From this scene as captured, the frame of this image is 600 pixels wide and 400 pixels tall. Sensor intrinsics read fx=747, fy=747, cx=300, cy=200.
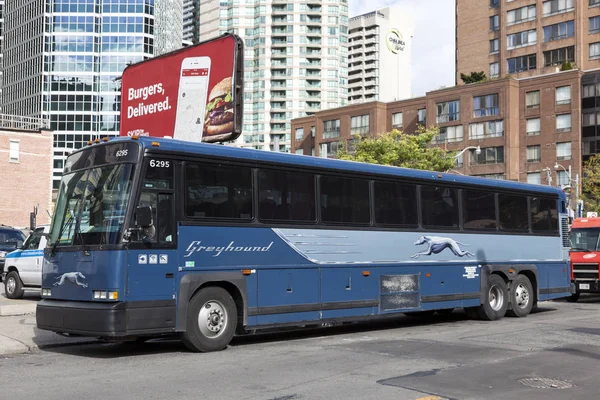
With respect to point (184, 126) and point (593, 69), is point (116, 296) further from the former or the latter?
point (593, 69)

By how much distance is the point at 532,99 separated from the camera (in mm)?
72812

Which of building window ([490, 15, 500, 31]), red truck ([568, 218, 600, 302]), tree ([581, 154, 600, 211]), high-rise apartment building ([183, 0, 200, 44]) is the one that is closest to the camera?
red truck ([568, 218, 600, 302])

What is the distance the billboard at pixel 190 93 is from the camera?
1870 centimetres

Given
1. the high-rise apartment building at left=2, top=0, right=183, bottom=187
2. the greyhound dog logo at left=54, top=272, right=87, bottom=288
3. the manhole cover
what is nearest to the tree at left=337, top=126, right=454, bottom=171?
the greyhound dog logo at left=54, top=272, right=87, bottom=288

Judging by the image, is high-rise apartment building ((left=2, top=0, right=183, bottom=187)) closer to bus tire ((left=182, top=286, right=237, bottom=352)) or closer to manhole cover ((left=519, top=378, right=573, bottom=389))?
bus tire ((left=182, top=286, right=237, bottom=352))

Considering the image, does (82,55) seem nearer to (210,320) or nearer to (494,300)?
(494,300)

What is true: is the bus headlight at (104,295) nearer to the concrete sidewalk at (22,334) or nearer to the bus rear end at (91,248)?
the bus rear end at (91,248)

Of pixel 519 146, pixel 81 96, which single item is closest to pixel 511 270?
pixel 519 146

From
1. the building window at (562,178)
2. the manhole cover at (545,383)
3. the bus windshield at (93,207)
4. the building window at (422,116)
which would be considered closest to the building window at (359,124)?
the building window at (422,116)

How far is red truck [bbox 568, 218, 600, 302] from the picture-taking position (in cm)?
2370

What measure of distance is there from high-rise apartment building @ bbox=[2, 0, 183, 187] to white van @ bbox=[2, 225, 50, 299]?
92681mm

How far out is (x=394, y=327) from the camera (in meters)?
16.0

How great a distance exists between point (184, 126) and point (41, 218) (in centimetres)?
5393

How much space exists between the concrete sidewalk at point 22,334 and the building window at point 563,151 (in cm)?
6124
